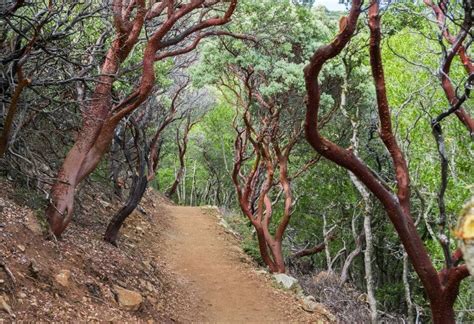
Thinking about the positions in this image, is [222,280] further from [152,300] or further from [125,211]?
[152,300]

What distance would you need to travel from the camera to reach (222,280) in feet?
35.0

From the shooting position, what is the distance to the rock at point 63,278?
19.9 feet

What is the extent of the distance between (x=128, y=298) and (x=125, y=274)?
120 cm

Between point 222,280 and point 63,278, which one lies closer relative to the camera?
point 63,278

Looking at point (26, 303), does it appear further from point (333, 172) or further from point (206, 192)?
point (206, 192)

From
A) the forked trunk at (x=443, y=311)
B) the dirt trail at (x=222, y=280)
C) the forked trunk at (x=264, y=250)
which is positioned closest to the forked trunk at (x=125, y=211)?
the dirt trail at (x=222, y=280)

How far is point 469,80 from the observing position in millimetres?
4781

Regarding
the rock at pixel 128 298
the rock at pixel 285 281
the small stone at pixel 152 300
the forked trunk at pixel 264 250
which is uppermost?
the forked trunk at pixel 264 250

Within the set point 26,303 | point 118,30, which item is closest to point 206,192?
point 118,30

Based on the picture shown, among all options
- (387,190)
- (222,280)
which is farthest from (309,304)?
(387,190)

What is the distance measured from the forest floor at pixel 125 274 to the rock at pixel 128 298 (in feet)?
0.05

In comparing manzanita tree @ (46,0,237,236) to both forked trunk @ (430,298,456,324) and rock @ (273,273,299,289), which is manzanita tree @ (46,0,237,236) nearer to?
forked trunk @ (430,298,456,324)

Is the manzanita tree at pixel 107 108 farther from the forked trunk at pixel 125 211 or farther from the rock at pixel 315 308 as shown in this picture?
the rock at pixel 315 308

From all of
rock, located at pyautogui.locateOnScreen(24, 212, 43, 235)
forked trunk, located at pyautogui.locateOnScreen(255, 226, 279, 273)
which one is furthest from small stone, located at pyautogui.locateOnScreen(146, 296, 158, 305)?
forked trunk, located at pyautogui.locateOnScreen(255, 226, 279, 273)
